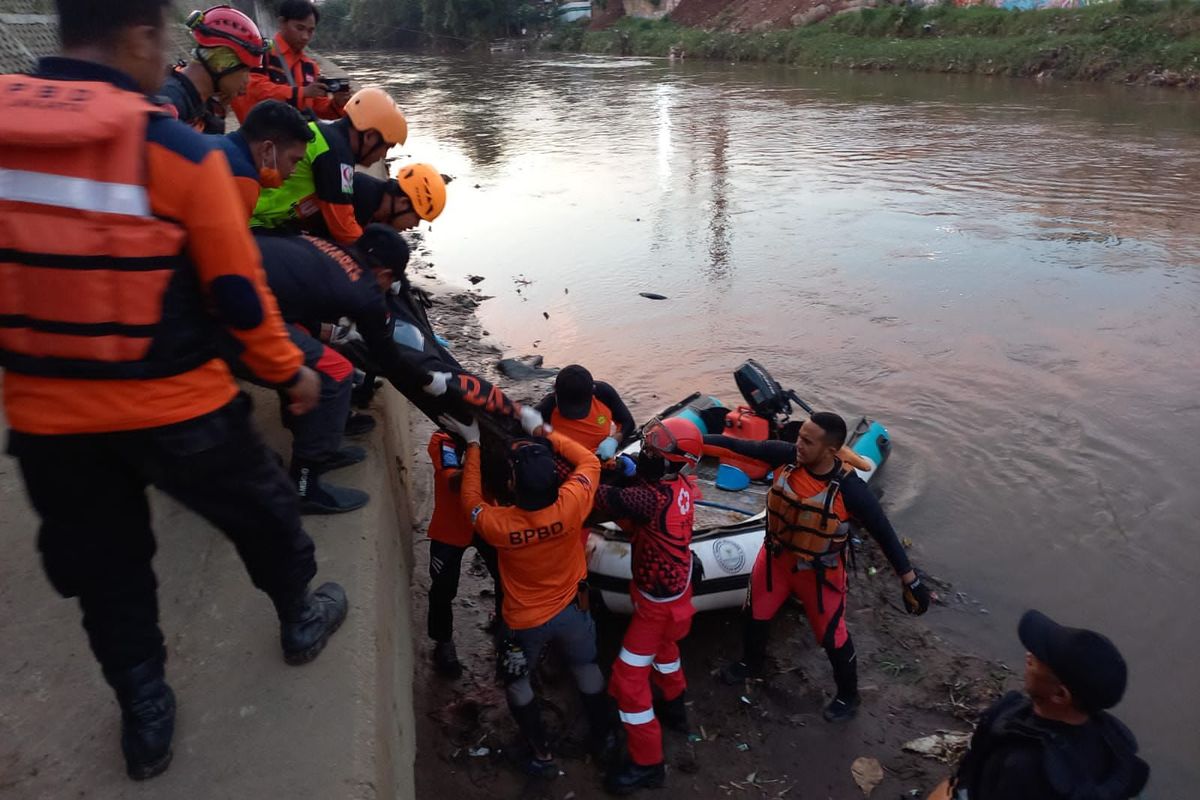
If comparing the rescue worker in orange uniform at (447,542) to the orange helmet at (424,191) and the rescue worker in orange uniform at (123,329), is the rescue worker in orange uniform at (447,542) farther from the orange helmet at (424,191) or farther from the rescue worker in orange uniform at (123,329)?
the rescue worker in orange uniform at (123,329)

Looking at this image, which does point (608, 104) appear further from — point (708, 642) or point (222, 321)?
Result: point (222, 321)

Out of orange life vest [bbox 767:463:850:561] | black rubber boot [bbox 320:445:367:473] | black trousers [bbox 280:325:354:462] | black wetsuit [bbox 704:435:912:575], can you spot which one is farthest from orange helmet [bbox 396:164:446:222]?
black wetsuit [bbox 704:435:912:575]

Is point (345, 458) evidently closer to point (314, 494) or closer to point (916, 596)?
point (314, 494)

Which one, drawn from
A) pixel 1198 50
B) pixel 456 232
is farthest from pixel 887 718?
pixel 1198 50

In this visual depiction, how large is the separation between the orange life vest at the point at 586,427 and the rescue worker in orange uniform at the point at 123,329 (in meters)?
2.15

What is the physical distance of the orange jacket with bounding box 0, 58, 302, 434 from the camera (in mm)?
1658

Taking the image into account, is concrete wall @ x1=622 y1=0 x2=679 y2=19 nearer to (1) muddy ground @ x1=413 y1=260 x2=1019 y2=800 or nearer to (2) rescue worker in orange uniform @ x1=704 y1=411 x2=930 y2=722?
(1) muddy ground @ x1=413 y1=260 x2=1019 y2=800

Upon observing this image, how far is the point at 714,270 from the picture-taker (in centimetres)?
1023

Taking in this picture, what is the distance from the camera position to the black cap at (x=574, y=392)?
404cm

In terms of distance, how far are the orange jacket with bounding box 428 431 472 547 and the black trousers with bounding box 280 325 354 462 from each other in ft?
1.72

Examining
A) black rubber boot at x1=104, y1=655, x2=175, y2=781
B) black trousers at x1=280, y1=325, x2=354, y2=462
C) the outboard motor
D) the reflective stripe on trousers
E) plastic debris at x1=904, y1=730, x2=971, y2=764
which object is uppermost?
black trousers at x1=280, y1=325, x2=354, y2=462

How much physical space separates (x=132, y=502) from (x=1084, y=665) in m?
2.43

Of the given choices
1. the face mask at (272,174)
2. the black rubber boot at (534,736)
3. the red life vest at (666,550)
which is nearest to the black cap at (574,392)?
the red life vest at (666,550)

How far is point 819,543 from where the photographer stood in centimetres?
357
